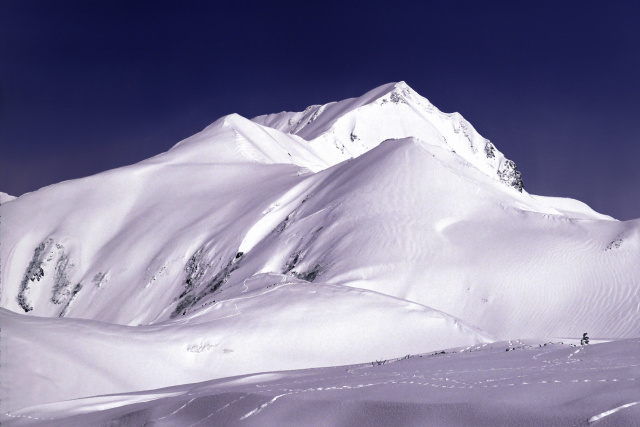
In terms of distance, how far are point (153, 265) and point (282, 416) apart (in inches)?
1651

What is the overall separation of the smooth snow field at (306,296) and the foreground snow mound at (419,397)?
4 cm

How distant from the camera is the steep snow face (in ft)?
349

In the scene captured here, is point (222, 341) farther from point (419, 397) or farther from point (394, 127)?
point (394, 127)

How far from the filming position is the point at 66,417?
9914 millimetres

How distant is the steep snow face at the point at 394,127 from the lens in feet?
349

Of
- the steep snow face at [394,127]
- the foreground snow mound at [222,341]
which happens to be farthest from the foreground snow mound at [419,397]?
the steep snow face at [394,127]

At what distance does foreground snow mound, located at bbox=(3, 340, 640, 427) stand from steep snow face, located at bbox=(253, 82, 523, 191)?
88.6 metres

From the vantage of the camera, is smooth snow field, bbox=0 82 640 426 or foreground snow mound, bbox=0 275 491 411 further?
foreground snow mound, bbox=0 275 491 411

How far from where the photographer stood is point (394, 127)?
371ft

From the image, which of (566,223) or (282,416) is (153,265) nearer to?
(566,223)

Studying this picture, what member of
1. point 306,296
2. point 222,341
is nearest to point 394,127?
point 306,296

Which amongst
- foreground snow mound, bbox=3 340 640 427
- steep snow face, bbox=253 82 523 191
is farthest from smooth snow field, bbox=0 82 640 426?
steep snow face, bbox=253 82 523 191

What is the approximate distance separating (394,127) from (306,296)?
95495mm

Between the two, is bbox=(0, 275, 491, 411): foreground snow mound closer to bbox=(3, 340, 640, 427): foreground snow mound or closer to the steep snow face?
bbox=(3, 340, 640, 427): foreground snow mound
